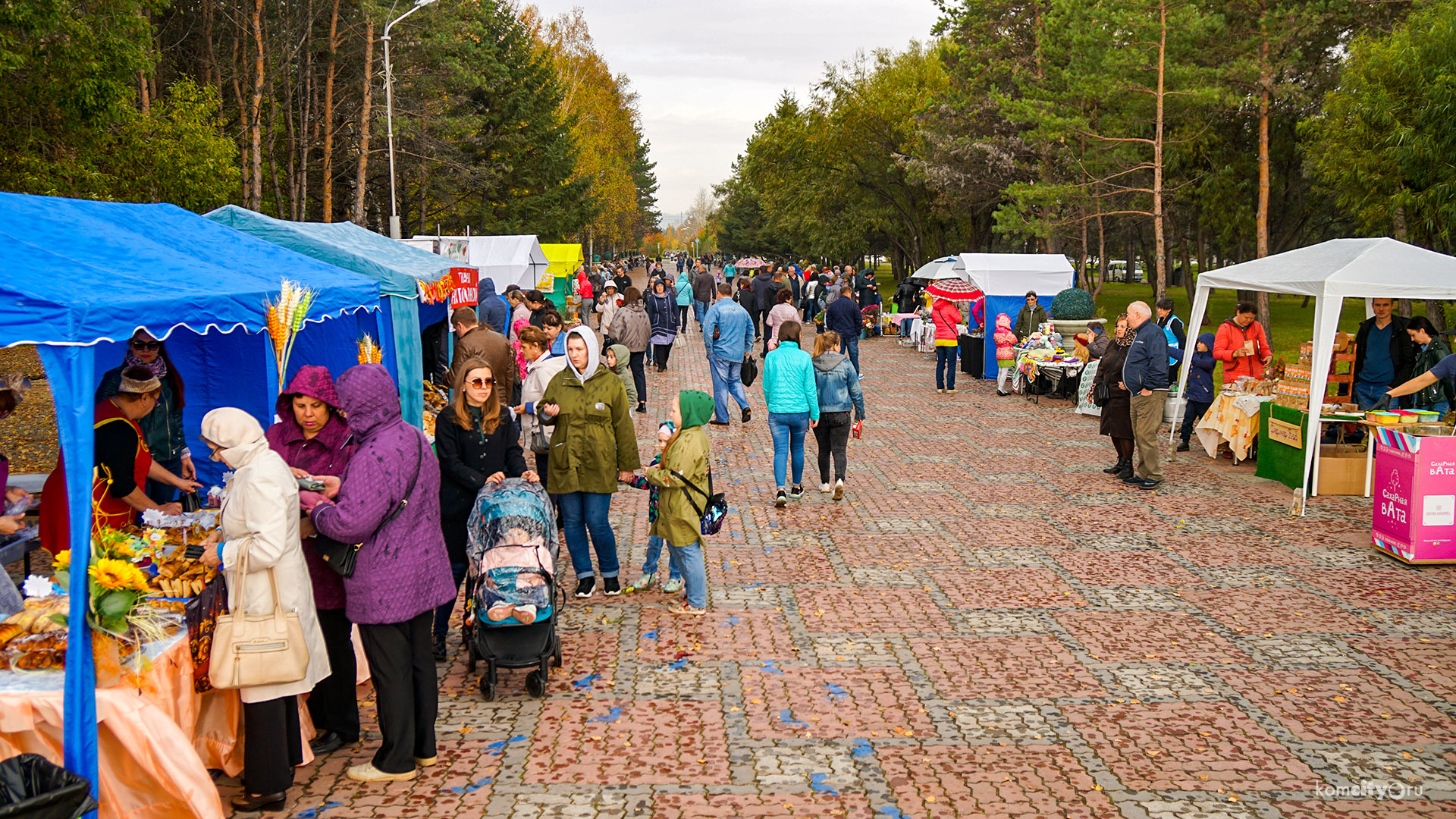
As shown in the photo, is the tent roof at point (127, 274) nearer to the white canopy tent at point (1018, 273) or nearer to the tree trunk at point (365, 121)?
the white canopy tent at point (1018, 273)

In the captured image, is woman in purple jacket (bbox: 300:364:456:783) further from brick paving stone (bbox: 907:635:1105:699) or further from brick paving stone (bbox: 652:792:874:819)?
brick paving stone (bbox: 907:635:1105:699)

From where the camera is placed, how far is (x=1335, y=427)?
11.2m

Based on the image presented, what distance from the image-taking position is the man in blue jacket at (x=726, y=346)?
14.3 meters

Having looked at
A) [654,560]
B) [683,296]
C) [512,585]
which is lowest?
[654,560]

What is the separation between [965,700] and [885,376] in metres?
16.4

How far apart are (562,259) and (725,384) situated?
22.2m

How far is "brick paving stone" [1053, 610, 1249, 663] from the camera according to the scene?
6.49 metres

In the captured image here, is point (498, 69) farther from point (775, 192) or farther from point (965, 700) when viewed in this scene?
point (965, 700)

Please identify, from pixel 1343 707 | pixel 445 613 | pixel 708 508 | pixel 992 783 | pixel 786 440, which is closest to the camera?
pixel 992 783

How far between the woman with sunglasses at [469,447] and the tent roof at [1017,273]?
1610 cm

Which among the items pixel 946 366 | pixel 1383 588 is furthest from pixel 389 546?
pixel 946 366

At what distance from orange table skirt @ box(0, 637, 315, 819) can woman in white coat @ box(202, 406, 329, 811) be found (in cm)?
24

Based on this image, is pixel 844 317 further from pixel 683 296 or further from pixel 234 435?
pixel 234 435

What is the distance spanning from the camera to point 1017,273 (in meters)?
20.9
